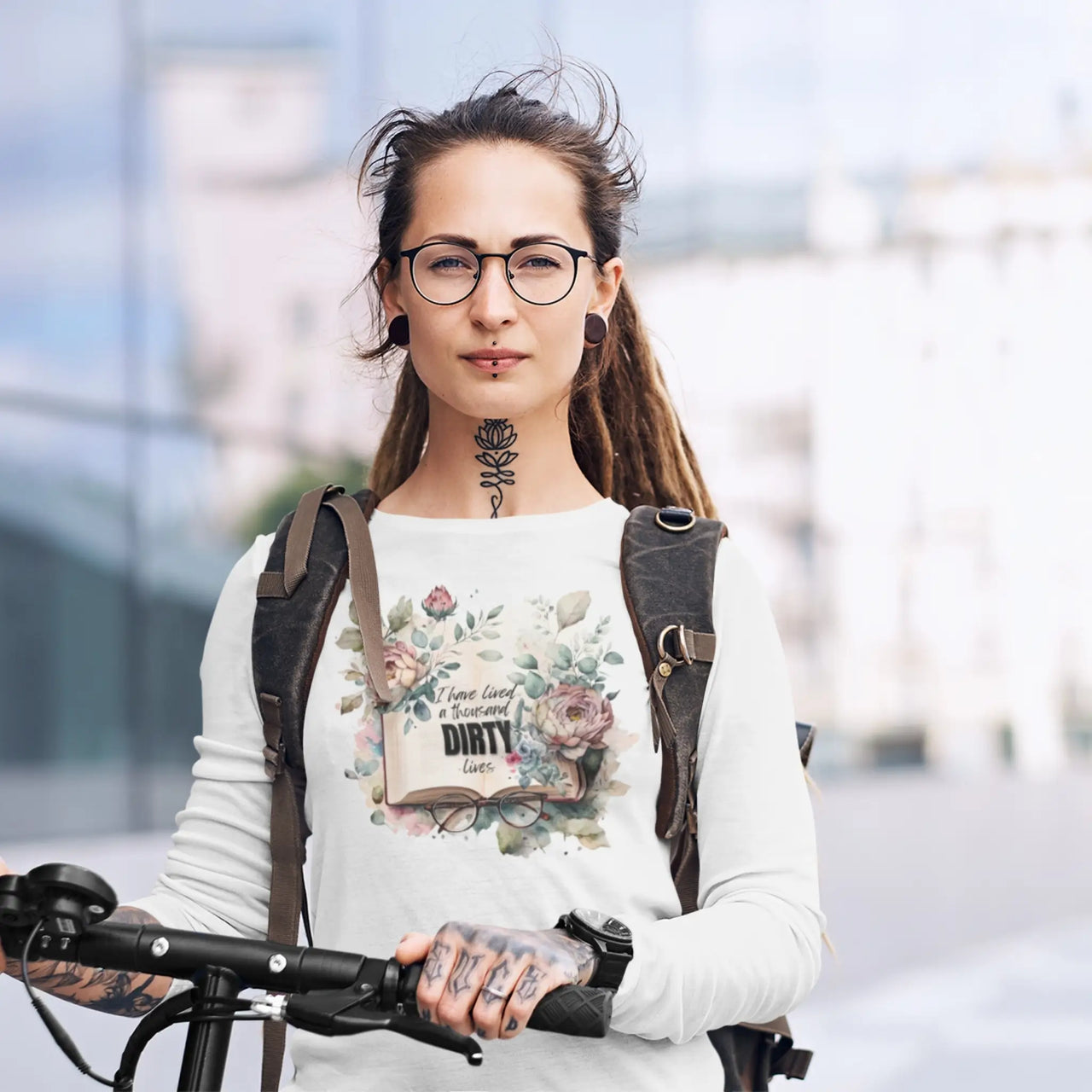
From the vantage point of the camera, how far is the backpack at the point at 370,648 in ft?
6.15

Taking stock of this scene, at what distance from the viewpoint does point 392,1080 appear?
1790mm

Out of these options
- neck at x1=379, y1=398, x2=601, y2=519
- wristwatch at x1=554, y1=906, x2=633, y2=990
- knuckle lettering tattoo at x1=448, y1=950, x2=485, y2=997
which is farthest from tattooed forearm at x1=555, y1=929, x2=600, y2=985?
neck at x1=379, y1=398, x2=601, y2=519

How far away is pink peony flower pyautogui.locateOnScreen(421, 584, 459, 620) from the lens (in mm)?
1951

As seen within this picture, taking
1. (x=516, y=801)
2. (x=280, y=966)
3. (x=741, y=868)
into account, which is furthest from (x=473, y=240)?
(x=280, y=966)

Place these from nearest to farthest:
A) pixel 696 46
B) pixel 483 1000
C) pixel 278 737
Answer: pixel 483 1000
pixel 278 737
pixel 696 46

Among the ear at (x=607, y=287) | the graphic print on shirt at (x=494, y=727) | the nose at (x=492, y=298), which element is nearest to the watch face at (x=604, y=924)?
the graphic print on shirt at (x=494, y=727)

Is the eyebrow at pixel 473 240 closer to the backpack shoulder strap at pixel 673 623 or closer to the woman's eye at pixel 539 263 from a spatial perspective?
the woman's eye at pixel 539 263

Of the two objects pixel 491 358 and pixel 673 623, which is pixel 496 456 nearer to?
pixel 491 358

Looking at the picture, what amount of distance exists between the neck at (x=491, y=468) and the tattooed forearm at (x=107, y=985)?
1.98 ft

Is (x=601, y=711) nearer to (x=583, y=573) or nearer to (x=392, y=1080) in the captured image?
(x=583, y=573)

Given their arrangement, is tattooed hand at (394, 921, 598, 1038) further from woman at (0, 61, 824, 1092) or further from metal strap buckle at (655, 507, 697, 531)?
metal strap buckle at (655, 507, 697, 531)

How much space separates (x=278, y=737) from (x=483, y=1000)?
1.76 feet

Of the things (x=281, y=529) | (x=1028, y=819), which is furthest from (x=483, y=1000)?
(x=1028, y=819)

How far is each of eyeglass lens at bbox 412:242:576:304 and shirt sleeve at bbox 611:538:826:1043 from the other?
374mm
